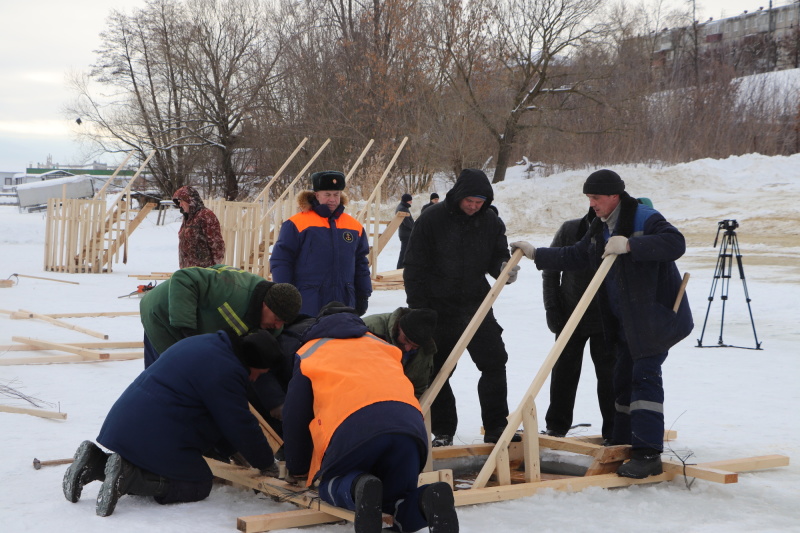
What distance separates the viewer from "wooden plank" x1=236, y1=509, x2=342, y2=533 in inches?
126

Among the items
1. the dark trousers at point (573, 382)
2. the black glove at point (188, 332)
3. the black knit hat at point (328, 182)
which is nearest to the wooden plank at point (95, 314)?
the black knit hat at point (328, 182)

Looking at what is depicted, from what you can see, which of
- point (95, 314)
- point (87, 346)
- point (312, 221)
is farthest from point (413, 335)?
point (95, 314)

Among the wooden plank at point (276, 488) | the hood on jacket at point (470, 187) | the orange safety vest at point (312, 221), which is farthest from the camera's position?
the orange safety vest at point (312, 221)

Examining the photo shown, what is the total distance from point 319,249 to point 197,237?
81.6 inches

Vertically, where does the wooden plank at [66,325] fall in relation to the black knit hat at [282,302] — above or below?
below

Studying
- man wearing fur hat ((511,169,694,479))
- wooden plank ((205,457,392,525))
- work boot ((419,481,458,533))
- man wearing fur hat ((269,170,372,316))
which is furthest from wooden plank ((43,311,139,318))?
work boot ((419,481,458,533))

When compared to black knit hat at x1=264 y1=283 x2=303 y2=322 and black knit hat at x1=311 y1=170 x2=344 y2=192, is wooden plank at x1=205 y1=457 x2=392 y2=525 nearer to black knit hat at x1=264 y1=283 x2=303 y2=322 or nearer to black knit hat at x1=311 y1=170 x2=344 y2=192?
black knit hat at x1=264 y1=283 x2=303 y2=322

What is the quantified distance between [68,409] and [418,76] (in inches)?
821

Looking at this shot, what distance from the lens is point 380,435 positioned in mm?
3102

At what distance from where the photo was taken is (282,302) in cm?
392

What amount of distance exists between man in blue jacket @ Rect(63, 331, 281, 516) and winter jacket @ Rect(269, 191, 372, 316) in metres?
1.71

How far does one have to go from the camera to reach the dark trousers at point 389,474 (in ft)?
10.3

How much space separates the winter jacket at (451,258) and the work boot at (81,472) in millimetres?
1947

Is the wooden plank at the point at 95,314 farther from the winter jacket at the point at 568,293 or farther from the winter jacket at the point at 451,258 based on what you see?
the winter jacket at the point at 568,293
